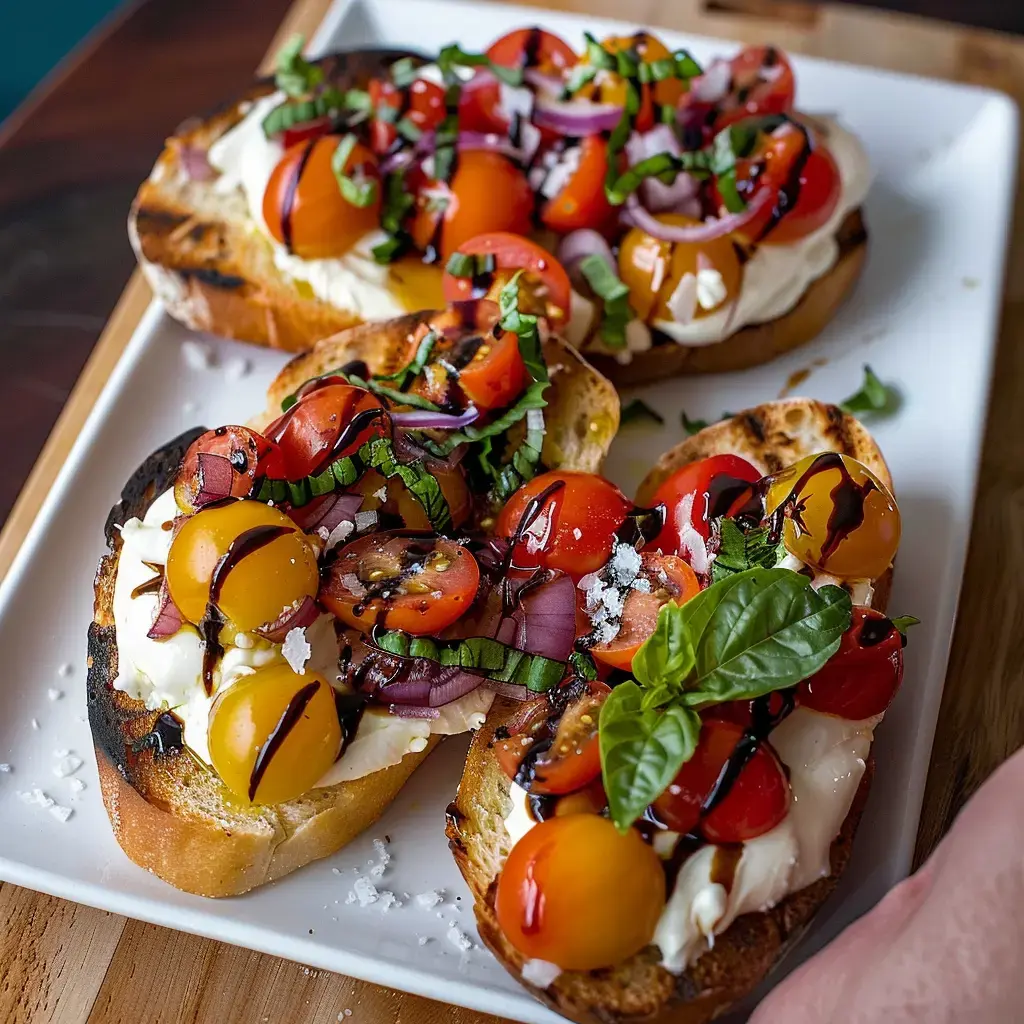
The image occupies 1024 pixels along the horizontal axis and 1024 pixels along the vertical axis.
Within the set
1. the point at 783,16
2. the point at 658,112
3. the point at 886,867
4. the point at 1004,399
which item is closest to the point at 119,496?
the point at 658,112

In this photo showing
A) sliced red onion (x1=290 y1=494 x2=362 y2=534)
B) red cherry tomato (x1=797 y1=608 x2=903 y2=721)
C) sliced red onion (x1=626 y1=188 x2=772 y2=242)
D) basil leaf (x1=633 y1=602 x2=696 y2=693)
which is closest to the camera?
basil leaf (x1=633 y1=602 x2=696 y2=693)

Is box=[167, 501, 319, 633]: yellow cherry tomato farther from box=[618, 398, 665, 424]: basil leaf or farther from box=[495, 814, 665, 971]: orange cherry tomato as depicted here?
box=[618, 398, 665, 424]: basil leaf

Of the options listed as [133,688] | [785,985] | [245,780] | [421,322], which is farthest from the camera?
[421,322]

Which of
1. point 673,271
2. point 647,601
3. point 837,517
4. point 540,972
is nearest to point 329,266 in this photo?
point 673,271

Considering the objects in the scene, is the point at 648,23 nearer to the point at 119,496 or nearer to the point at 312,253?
the point at 312,253

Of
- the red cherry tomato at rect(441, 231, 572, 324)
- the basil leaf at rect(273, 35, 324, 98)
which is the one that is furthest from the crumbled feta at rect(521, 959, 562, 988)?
the basil leaf at rect(273, 35, 324, 98)

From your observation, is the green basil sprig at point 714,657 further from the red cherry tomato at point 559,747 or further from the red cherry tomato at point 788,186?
the red cherry tomato at point 788,186
